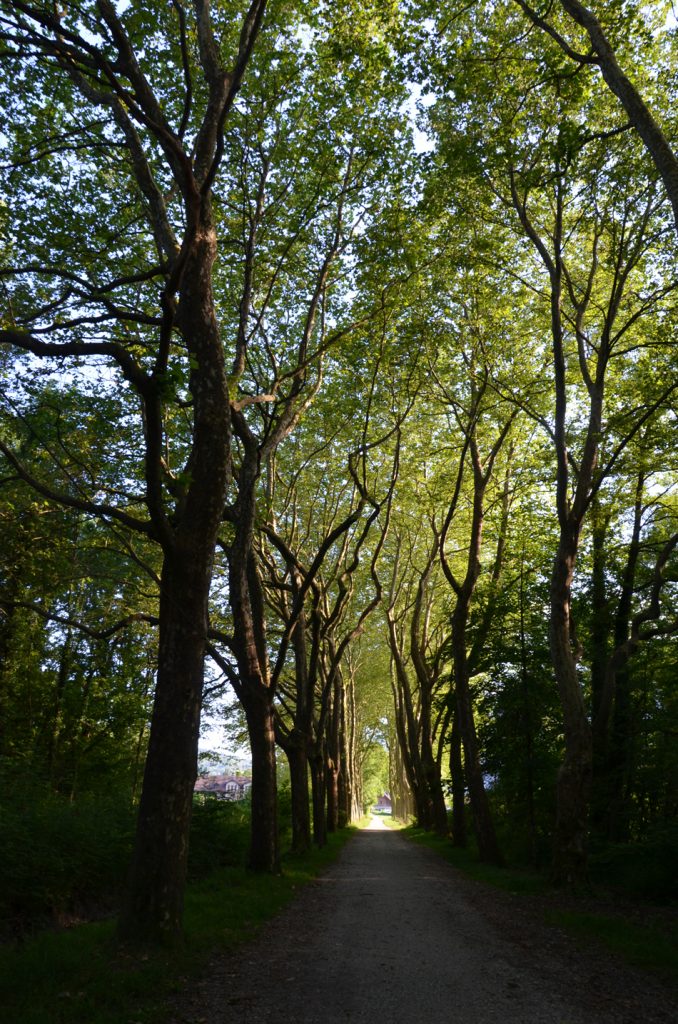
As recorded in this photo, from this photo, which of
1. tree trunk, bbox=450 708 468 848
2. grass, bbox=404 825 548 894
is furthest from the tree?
tree trunk, bbox=450 708 468 848

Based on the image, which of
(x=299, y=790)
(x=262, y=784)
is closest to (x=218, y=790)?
(x=299, y=790)

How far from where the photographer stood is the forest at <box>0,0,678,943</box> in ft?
25.1

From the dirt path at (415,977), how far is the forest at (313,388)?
4.56 feet

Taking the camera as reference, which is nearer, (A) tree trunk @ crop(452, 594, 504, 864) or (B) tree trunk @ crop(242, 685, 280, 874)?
(B) tree trunk @ crop(242, 685, 280, 874)

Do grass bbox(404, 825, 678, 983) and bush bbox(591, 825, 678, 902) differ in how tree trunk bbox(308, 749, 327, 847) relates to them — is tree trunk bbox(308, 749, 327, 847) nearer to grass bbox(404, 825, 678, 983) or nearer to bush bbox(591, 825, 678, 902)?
grass bbox(404, 825, 678, 983)

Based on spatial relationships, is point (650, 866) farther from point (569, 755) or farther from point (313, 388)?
point (313, 388)

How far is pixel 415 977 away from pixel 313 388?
10868 millimetres

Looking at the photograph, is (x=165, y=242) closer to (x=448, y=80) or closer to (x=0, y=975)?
(x=448, y=80)

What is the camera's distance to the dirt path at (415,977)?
557 centimetres

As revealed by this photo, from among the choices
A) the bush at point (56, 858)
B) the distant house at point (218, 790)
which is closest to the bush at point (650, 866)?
the bush at point (56, 858)

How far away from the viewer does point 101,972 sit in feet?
19.5

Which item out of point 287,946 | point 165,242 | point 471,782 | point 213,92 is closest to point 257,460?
point 165,242

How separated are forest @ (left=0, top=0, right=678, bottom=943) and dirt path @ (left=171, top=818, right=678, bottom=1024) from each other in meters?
1.39

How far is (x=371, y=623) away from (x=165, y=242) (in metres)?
32.7
